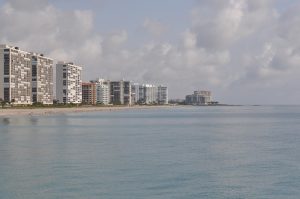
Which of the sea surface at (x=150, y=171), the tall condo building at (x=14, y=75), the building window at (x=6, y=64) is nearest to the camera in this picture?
the sea surface at (x=150, y=171)

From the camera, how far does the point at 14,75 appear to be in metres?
184

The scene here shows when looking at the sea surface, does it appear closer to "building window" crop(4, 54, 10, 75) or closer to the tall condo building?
the tall condo building

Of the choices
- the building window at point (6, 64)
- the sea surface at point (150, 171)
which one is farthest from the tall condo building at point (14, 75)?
the sea surface at point (150, 171)

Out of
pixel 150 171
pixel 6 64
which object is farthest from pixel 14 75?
pixel 150 171

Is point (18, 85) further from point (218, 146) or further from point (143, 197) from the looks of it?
point (143, 197)

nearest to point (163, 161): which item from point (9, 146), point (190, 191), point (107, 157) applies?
point (107, 157)

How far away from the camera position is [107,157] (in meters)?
40.0

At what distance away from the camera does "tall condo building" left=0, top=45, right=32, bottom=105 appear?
7057 inches

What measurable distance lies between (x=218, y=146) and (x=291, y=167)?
15.0 meters

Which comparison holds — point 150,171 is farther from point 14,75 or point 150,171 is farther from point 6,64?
point 14,75

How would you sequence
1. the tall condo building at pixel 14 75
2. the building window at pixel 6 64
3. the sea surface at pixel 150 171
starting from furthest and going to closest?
the building window at pixel 6 64 < the tall condo building at pixel 14 75 < the sea surface at pixel 150 171

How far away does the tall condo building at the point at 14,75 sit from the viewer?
588 ft

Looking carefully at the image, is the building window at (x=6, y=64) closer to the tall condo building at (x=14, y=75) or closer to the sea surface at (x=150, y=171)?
the tall condo building at (x=14, y=75)

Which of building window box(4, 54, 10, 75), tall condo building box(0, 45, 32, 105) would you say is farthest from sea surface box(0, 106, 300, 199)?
building window box(4, 54, 10, 75)
